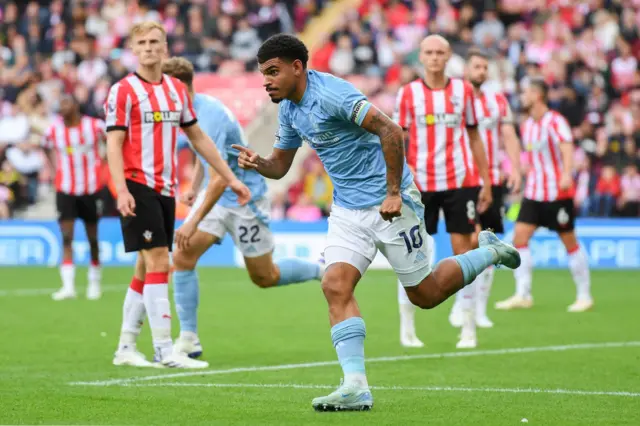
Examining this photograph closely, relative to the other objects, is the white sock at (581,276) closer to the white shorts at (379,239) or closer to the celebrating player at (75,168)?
the celebrating player at (75,168)

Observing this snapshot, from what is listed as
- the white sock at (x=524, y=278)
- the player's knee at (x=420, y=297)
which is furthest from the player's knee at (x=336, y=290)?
the white sock at (x=524, y=278)

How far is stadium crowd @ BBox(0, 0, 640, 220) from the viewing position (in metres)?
21.7

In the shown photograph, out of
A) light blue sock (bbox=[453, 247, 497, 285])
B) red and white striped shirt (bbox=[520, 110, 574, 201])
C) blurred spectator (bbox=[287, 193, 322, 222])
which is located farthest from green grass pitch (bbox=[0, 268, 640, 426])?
blurred spectator (bbox=[287, 193, 322, 222])

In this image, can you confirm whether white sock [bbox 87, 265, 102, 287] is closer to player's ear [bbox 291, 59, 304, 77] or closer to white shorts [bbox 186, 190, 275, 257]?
white shorts [bbox 186, 190, 275, 257]

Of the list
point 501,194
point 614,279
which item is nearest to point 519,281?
point 501,194

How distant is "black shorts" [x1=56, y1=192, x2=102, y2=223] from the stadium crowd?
6049 millimetres

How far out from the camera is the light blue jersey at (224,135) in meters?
9.54

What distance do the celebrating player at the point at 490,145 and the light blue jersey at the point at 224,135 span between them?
3014mm

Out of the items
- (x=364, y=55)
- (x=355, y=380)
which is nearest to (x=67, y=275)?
(x=355, y=380)

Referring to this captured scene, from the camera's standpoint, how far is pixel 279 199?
73.3 ft

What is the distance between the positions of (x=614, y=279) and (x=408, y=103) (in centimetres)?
821

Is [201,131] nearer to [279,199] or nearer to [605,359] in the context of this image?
[605,359]

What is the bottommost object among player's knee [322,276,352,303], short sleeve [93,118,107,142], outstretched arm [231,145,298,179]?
player's knee [322,276,352,303]

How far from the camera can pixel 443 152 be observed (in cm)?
1055
